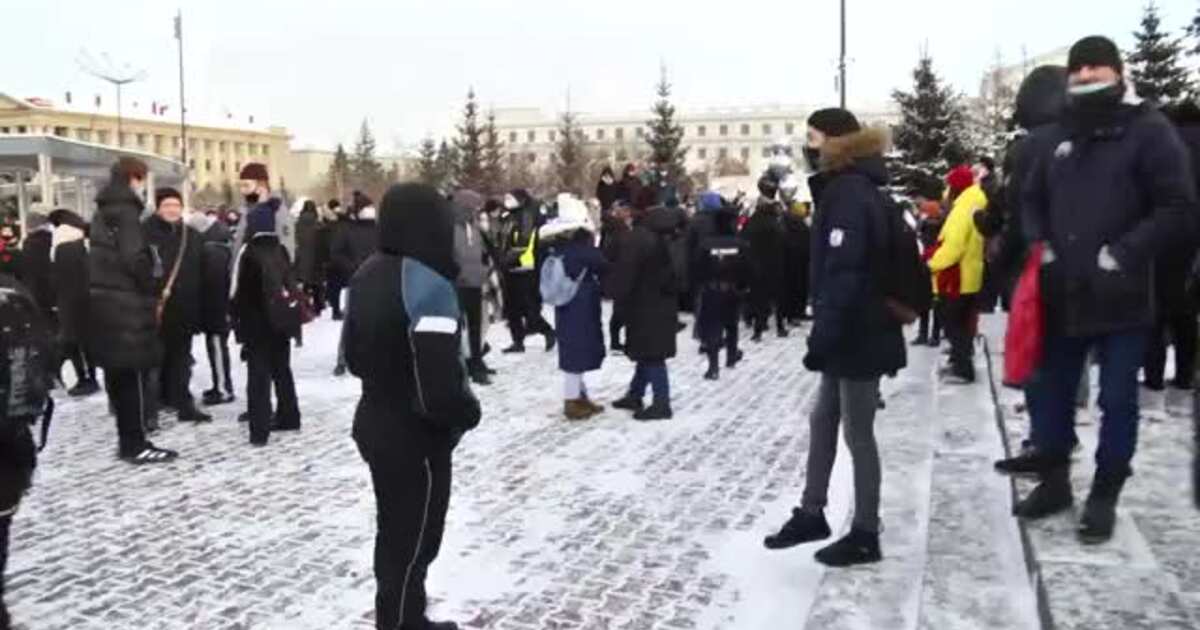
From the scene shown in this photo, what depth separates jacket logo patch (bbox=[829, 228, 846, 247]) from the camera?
480 cm

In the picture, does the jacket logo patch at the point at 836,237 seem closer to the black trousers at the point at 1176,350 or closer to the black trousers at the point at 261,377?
the black trousers at the point at 1176,350

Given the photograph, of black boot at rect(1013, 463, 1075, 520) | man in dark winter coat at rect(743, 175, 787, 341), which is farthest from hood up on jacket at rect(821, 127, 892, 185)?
man in dark winter coat at rect(743, 175, 787, 341)

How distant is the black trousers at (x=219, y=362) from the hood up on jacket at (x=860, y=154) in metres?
7.19

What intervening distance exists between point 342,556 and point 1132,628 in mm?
3623

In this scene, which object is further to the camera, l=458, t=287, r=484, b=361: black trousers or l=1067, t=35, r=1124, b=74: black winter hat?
l=458, t=287, r=484, b=361: black trousers

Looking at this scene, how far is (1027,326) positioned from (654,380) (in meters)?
4.38

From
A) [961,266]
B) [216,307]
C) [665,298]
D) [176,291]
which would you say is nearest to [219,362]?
[216,307]

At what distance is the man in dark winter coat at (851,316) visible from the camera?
4.80m

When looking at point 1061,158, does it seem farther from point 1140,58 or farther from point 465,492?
point 1140,58

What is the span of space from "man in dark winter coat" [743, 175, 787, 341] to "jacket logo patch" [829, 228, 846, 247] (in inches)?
376

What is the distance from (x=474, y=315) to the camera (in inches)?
437

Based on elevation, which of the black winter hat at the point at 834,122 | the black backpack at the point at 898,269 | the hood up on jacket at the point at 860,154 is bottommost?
the black backpack at the point at 898,269

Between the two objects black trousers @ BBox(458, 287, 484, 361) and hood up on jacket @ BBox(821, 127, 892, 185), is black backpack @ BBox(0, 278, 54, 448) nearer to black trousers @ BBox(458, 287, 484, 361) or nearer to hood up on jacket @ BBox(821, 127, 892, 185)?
hood up on jacket @ BBox(821, 127, 892, 185)

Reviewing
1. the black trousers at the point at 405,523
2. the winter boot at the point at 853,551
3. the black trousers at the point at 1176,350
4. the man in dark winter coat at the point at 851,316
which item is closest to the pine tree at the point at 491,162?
the black trousers at the point at 1176,350
